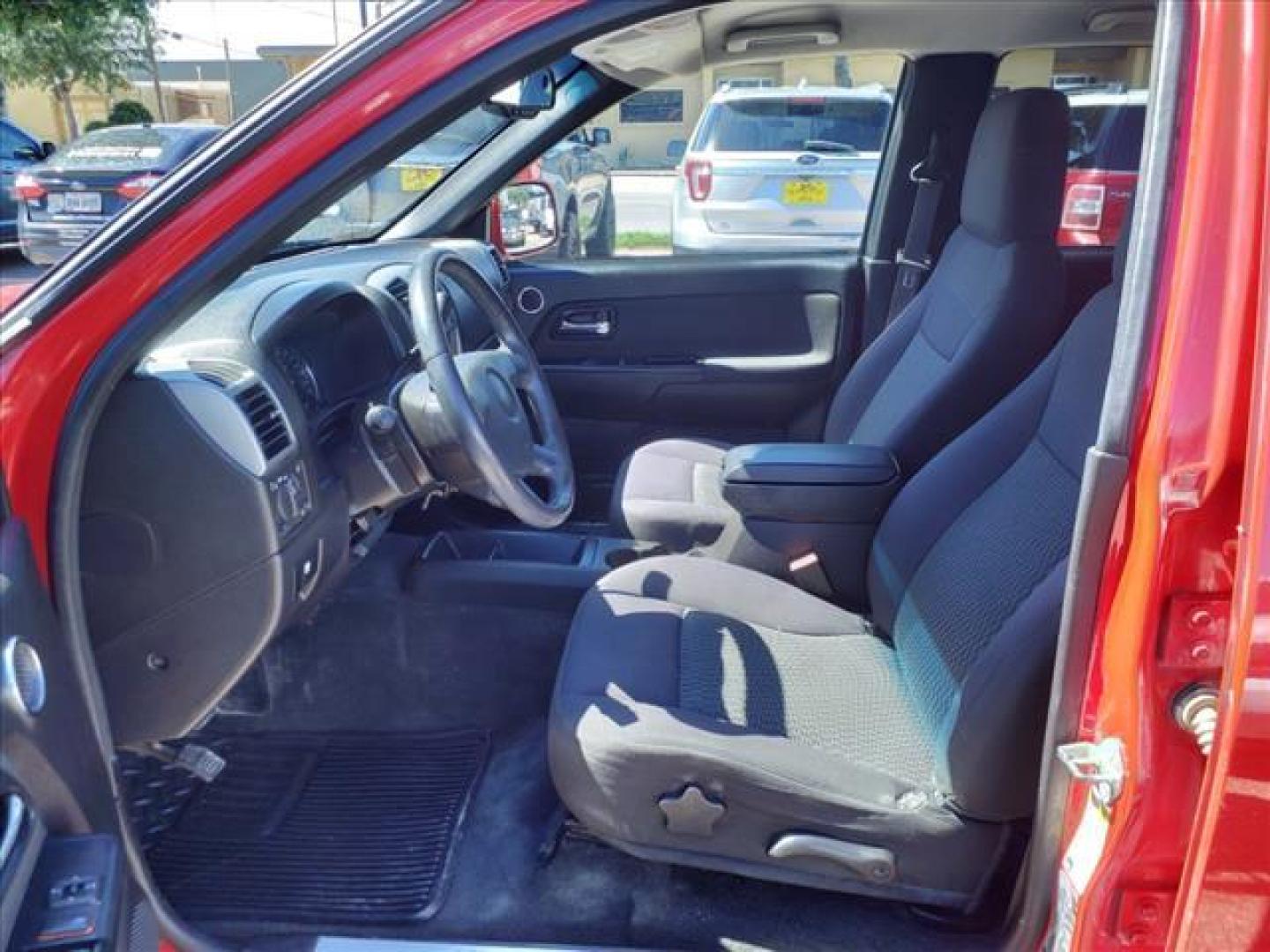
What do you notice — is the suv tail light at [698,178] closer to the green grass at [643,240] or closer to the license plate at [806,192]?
the green grass at [643,240]

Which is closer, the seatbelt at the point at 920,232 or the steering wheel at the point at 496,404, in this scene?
the steering wheel at the point at 496,404

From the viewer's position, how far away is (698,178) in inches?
215

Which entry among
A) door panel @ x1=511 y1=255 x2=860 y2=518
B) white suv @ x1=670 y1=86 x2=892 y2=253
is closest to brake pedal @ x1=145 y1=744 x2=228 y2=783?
door panel @ x1=511 y1=255 x2=860 y2=518

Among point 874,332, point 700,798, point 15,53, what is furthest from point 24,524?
point 15,53

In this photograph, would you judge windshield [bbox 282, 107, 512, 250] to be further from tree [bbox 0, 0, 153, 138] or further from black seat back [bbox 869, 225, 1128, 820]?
tree [bbox 0, 0, 153, 138]

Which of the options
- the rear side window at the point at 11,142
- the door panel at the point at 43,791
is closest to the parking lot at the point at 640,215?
the rear side window at the point at 11,142

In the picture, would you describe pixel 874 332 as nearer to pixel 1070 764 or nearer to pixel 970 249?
pixel 970 249

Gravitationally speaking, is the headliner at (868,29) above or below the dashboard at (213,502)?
above

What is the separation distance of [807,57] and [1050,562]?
1523 millimetres

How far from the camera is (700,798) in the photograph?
57.4 inches

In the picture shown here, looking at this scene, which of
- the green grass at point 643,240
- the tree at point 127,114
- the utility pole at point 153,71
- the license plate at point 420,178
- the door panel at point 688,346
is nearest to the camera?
the license plate at point 420,178

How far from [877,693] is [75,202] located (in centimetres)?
462

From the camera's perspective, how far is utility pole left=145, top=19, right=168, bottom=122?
1594cm

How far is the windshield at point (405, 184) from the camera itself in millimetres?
2900
